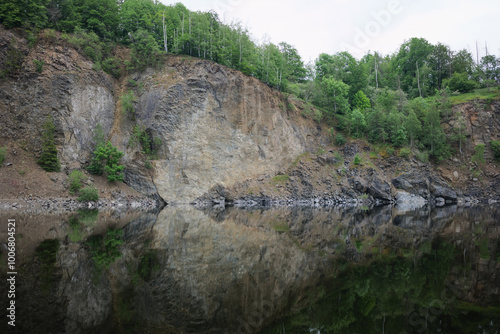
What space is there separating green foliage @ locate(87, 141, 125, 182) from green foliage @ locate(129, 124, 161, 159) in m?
3.74

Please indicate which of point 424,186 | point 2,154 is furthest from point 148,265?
point 424,186

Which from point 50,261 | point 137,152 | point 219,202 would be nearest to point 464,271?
point 50,261

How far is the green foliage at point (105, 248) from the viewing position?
916cm

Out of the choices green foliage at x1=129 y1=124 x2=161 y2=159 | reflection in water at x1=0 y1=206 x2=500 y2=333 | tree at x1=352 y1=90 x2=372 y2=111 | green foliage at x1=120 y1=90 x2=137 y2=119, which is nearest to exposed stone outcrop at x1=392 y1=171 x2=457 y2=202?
tree at x1=352 y1=90 x2=372 y2=111

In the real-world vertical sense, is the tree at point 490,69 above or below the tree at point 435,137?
above

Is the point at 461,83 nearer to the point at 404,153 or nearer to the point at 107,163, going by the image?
the point at 404,153

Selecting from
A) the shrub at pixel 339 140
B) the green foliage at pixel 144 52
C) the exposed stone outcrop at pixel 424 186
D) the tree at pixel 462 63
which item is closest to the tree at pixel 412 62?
the tree at pixel 462 63

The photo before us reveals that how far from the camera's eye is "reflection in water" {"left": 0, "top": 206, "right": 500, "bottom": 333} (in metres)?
5.80

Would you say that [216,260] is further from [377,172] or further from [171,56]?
[377,172]

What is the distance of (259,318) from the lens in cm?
627

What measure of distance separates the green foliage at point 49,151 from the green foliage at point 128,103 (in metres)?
9.24

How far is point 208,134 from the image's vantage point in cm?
4159

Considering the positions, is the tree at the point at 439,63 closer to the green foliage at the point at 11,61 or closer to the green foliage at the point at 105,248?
the green foliage at the point at 105,248

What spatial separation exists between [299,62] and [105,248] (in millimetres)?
69849
